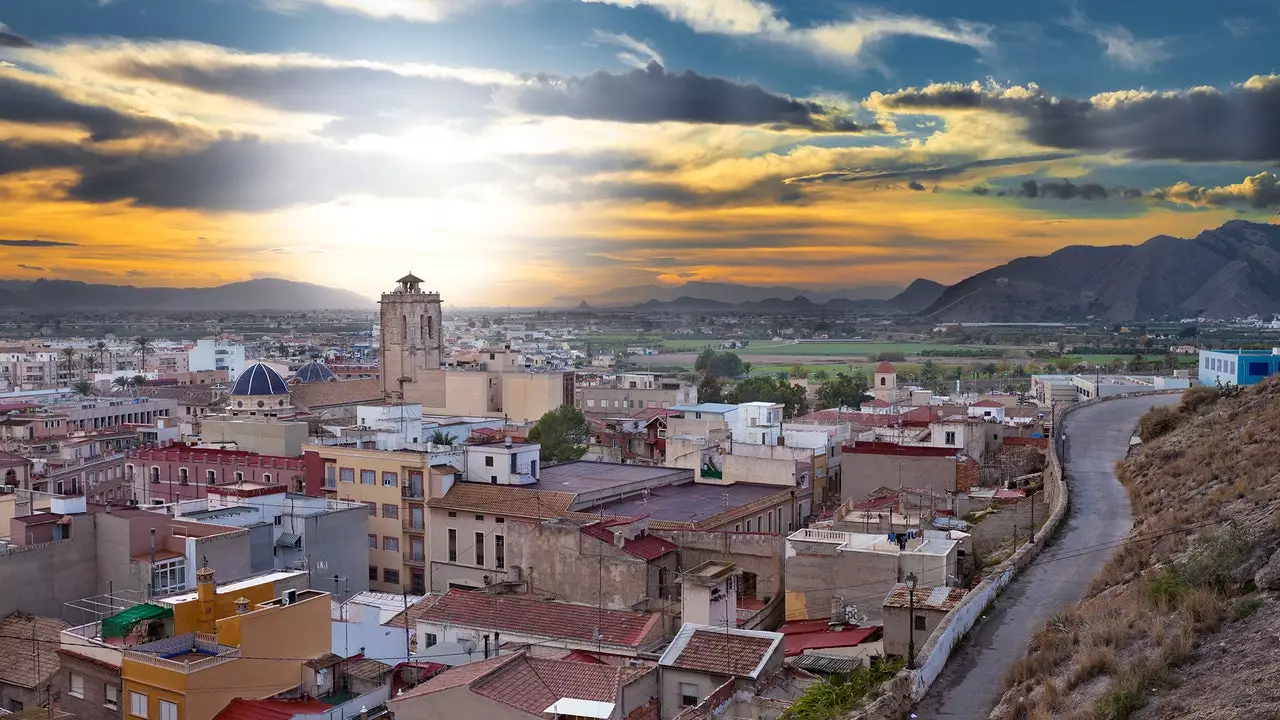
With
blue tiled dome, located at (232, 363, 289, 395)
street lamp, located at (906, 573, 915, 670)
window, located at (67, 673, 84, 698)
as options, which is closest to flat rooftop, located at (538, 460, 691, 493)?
window, located at (67, 673, 84, 698)

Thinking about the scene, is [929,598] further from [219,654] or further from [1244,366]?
[1244,366]

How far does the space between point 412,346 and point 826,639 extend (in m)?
68.1

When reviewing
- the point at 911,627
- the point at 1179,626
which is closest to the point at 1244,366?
the point at 911,627

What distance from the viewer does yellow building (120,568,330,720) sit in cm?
1852

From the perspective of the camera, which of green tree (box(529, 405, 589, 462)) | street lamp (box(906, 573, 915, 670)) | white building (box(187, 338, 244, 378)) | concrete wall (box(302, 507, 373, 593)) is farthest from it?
white building (box(187, 338, 244, 378))

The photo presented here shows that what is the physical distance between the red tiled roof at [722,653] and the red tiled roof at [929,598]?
220cm

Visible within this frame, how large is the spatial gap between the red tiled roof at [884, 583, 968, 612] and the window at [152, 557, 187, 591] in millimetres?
16192

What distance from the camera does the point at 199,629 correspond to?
2038 centimetres

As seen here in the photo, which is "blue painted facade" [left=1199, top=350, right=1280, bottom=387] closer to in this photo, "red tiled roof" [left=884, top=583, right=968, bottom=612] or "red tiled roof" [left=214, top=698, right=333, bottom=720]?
"red tiled roof" [left=884, top=583, right=968, bottom=612]

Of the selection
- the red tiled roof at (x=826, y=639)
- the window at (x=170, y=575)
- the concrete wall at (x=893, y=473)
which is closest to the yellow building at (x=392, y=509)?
the window at (x=170, y=575)

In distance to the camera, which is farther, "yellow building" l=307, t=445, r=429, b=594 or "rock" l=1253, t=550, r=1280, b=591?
"yellow building" l=307, t=445, r=429, b=594

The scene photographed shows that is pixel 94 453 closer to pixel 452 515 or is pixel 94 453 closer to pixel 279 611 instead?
pixel 452 515

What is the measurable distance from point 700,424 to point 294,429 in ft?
61.2

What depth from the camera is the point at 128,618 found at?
66.1ft
